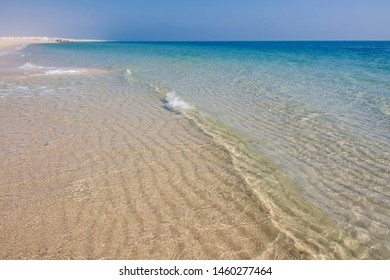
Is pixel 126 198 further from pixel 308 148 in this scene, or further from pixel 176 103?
pixel 176 103

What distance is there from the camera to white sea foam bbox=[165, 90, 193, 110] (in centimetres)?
982

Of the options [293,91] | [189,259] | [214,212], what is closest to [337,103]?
[293,91]

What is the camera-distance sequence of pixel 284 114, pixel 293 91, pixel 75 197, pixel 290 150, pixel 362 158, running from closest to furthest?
1. pixel 75 197
2. pixel 362 158
3. pixel 290 150
4. pixel 284 114
5. pixel 293 91

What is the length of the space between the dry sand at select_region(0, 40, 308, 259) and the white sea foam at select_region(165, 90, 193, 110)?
2.09 meters

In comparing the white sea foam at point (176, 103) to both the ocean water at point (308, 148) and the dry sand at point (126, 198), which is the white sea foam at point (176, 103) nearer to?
the ocean water at point (308, 148)

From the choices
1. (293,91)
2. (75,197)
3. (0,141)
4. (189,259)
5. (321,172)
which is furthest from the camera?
(293,91)

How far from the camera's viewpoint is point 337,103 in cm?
1040

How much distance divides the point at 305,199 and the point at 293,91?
30.1 ft

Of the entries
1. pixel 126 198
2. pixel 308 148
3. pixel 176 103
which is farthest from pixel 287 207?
pixel 176 103

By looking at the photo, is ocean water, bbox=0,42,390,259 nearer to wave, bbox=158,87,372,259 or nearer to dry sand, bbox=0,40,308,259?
wave, bbox=158,87,372,259

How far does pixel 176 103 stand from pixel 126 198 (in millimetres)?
6279

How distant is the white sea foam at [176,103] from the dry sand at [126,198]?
2090 millimetres

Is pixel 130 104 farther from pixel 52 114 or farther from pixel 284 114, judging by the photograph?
pixel 284 114

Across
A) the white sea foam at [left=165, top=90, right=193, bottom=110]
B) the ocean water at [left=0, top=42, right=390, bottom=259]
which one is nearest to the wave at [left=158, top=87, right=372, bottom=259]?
the ocean water at [left=0, top=42, right=390, bottom=259]
